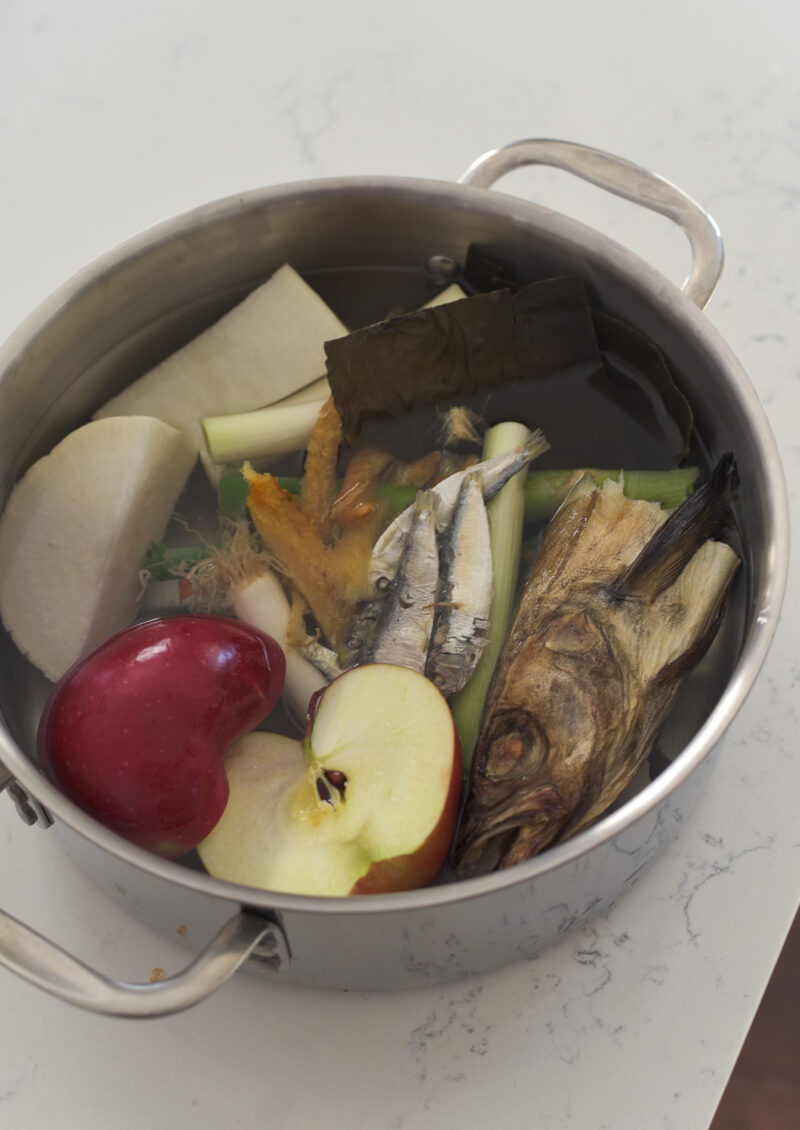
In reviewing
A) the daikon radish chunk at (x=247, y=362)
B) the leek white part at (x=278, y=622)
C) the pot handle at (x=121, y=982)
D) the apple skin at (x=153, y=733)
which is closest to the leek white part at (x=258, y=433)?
the daikon radish chunk at (x=247, y=362)

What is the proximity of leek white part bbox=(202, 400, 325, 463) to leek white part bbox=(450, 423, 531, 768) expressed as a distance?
0.58 feet

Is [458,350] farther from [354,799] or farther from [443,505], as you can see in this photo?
[354,799]

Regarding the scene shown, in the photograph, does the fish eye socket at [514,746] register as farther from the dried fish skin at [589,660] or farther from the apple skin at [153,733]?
the apple skin at [153,733]

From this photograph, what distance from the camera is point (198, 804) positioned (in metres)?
0.74

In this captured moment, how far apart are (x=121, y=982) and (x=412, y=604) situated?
37 cm

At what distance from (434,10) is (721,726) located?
1.09 meters

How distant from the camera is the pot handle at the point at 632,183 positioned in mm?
931

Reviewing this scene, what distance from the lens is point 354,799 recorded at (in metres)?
0.74

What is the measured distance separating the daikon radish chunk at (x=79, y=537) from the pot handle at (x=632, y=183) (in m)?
0.40

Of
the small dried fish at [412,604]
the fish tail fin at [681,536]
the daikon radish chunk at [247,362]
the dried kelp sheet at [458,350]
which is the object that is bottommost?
the fish tail fin at [681,536]

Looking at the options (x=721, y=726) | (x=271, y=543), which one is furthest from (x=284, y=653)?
(x=721, y=726)

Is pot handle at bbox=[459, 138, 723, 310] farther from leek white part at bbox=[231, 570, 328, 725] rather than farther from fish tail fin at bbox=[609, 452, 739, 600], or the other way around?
leek white part at bbox=[231, 570, 328, 725]

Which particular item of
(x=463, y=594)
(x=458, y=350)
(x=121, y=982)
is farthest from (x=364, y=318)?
(x=121, y=982)

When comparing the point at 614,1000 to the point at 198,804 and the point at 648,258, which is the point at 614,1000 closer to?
the point at 198,804
